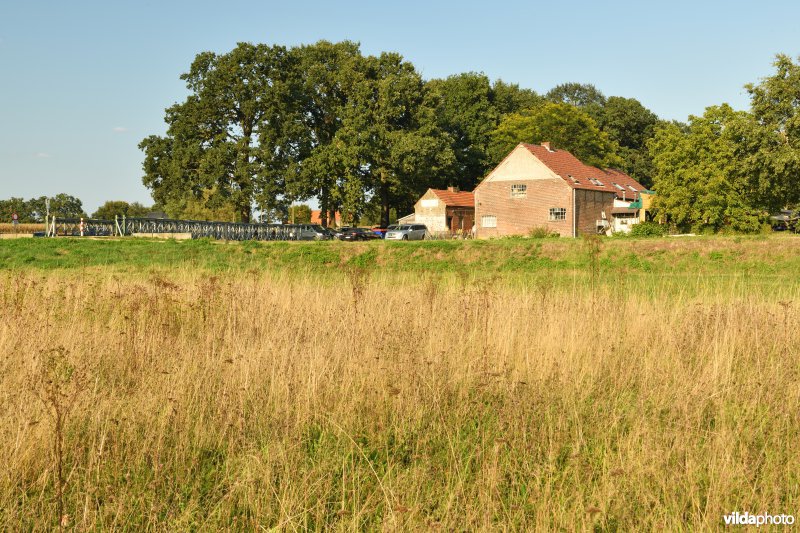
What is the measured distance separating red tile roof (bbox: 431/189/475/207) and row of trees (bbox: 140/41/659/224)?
1629 mm

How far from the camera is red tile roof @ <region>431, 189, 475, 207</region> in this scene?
66688mm

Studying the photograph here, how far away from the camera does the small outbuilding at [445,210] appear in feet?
217

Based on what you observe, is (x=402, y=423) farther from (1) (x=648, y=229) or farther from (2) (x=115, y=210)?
(2) (x=115, y=210)

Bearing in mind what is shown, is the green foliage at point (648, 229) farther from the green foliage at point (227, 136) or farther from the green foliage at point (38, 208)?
the green foliage at point (38, 208)

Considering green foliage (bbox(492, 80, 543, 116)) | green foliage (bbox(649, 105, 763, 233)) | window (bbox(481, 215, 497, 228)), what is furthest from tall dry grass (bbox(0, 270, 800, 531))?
green foliage (bbox(492, 80, 543, 116))

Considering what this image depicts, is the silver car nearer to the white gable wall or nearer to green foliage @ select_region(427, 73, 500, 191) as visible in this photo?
the white gable wall

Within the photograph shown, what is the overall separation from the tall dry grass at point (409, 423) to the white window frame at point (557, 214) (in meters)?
51.4

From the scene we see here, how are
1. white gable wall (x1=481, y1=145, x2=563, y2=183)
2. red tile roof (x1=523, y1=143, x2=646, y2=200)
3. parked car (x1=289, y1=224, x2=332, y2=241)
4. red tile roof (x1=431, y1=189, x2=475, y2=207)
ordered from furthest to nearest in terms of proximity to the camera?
red tile roof (x1=431, y1=189, x2=475, y2=207), red tile roof (x1=523, y1=143, x2=646, y2=200), white gable wall (x1=481, y1=145, x2=563, y2=183), parked car (x1=289, y1=224, x2=332, y2=241)

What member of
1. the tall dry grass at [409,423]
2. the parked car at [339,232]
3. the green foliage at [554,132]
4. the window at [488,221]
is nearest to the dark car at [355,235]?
the parked car at [339,232]

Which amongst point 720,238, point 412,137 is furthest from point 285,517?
point 412,137

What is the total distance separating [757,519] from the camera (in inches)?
149

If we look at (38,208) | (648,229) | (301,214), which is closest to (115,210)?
(38,208)

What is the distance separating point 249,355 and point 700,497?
13.9ft

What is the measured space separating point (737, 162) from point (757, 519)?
50.4 meters
